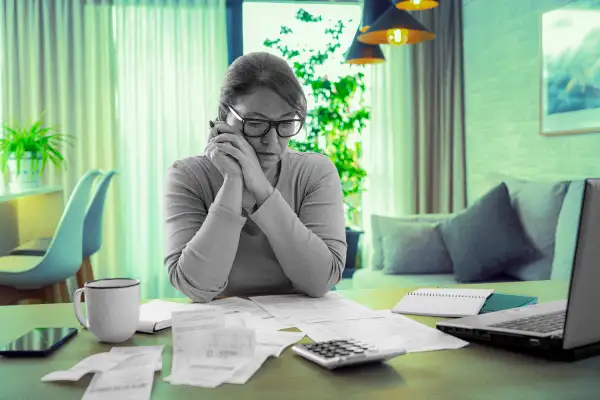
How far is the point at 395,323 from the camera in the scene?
1.12m

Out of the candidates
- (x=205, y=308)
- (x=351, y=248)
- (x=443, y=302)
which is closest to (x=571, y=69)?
(x=351, y=248)

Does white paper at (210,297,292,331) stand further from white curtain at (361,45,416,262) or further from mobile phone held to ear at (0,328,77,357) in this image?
white curtain at (361,45,416,262)

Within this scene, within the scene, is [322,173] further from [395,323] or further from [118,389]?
[118,389]

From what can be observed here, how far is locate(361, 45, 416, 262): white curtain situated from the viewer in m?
4.83

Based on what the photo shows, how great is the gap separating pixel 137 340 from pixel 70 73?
3.99 m

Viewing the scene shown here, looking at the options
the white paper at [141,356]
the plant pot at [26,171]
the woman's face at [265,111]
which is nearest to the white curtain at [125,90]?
the plant pot at [26,171]

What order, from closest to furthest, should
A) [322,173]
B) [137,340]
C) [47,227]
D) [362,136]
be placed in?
[137,340], [322,173], [47,227], [362,136]

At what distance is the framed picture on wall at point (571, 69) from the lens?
3086 millimetres

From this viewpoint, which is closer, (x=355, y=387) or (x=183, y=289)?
(x=355, y=387)

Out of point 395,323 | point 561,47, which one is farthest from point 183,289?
point 561,47

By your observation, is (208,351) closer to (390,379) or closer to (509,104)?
(390,379)

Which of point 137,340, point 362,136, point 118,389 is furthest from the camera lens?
point 362,136

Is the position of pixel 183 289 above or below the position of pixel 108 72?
below

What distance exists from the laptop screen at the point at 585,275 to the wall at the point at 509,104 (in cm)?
252
